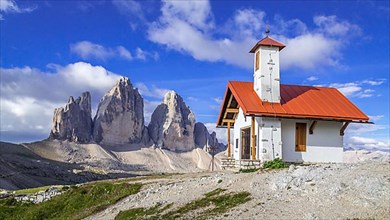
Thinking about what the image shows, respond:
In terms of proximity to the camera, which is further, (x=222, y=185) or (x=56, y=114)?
(x=56, y=114)

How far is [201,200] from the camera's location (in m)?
17.3

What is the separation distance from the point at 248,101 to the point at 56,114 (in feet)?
539

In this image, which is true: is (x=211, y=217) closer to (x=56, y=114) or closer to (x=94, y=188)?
(x=94, y=188)

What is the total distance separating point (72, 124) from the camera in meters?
180

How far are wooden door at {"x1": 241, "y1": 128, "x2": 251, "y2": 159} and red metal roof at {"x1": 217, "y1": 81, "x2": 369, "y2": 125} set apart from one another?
303 centimetres

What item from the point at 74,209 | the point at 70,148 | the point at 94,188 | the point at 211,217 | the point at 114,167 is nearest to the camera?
the point at 211,217

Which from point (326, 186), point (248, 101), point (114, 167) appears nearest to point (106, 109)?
point (114, 167)

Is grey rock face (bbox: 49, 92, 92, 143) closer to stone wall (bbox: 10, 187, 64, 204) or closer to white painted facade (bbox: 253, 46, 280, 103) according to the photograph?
stone wall (bbox: 10, 187, 64, 204)

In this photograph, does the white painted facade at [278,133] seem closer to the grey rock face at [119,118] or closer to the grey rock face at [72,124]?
the grey rock face at [72,124]

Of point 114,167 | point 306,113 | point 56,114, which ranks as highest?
point 56,114

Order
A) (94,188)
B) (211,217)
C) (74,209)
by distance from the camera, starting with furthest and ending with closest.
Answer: (94,188)
(74,209)
(211,217)

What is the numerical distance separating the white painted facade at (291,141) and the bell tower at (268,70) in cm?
200

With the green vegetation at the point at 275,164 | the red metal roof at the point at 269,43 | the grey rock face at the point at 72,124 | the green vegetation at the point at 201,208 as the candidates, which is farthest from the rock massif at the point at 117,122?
the green vegetation at the point at 201,208

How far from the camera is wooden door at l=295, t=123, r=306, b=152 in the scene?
2961 cm
